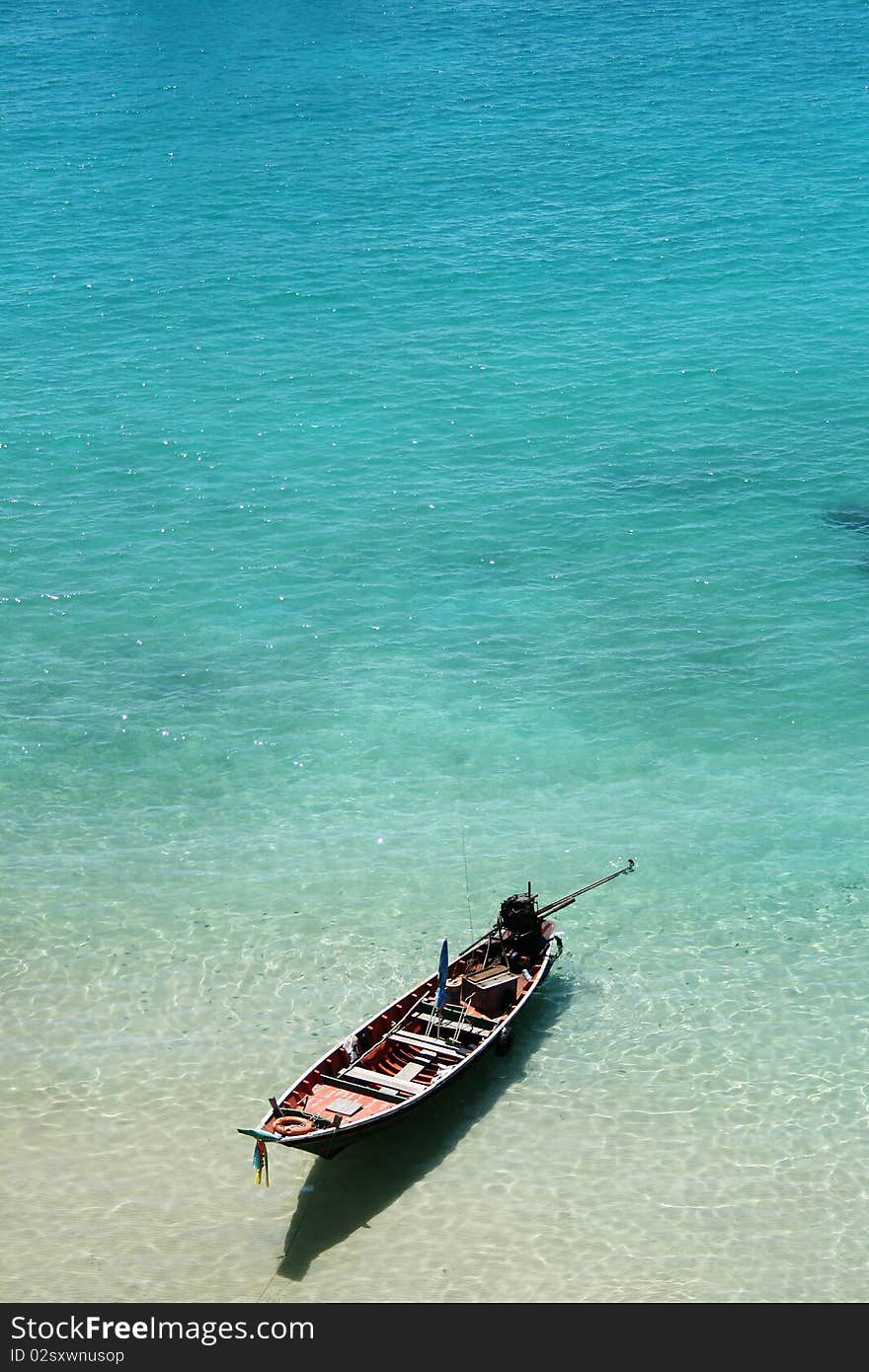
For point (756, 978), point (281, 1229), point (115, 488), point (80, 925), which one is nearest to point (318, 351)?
point (115, 488)

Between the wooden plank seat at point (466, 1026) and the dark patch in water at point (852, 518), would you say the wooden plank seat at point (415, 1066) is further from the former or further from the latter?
the dark patch in water at point (852, 518)

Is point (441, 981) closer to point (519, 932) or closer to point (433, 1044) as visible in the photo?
point (433, 1044)

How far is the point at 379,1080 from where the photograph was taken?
1076 inches

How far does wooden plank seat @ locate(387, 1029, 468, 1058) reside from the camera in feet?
92.9

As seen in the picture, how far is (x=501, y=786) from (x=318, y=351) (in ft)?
89.3

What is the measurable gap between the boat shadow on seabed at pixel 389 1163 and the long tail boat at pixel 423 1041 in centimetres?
61

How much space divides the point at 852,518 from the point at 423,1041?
26.7 meters

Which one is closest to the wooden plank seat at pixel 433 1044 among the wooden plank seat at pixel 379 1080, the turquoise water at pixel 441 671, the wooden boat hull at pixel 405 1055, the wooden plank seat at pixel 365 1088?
the wooden boat hull at pixel 405 1055

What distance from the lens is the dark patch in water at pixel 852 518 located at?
47625 mm

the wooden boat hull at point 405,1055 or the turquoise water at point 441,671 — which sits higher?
the wooden boat hull at point 405,1055

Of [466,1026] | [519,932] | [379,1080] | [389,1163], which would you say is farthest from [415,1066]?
[519,932]
